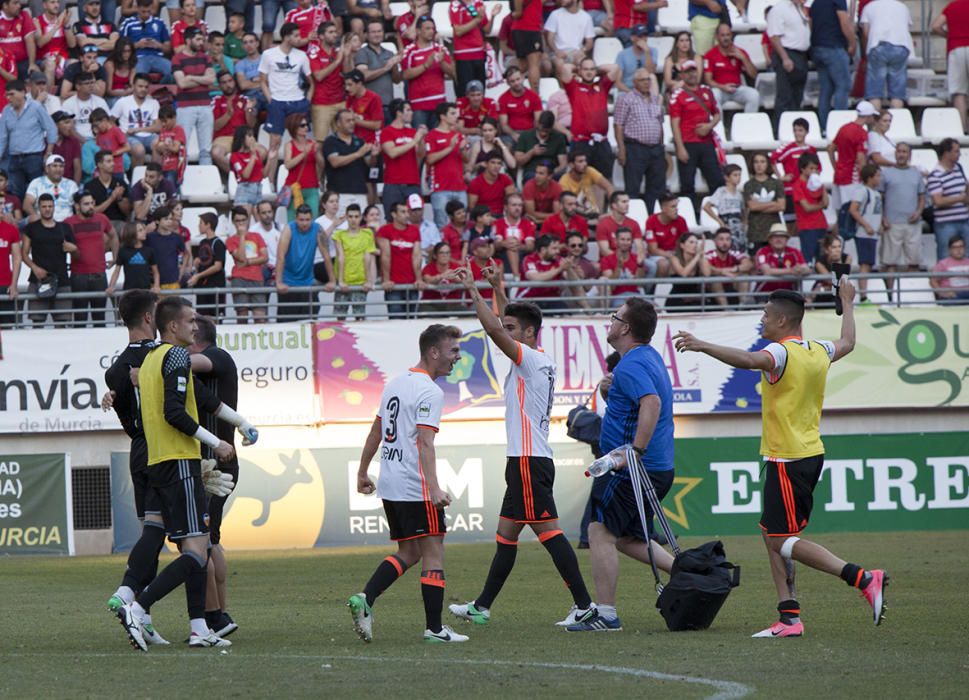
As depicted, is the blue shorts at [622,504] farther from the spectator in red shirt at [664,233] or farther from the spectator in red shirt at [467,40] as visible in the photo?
the spectator in red shirt at [467,40]

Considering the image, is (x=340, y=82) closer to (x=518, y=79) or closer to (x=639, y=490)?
(x=518, y=79)

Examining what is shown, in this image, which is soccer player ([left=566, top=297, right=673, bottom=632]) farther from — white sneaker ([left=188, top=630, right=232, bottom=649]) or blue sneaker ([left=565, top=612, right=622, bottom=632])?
white sneaker ([left=188, top=630, right=232, bottom=649])

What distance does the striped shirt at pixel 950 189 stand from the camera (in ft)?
74.1

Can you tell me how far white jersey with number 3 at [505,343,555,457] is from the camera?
10.4 metres

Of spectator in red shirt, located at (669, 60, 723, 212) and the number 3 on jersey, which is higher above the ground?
spectator in red shirt, located at (669, 60, 723, 212)

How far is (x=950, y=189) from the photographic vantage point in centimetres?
2259

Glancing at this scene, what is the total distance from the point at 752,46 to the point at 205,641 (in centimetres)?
1961

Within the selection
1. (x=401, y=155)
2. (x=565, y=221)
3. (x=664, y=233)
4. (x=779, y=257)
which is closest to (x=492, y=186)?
(x=565, y=221)

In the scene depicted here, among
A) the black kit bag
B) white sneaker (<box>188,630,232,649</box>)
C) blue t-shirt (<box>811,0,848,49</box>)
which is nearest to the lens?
white sneaker (<box>188,630,232,649</box>)

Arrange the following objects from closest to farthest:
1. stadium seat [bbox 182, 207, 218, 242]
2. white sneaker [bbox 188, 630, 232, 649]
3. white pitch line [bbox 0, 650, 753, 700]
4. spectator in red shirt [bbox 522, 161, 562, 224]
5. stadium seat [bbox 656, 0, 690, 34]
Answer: white pitch line [bbox 0, 650, 753, 700], white sneaker [bbox 188, 630, 232, 649], spectator in red shirt [bbox 522, 161, 562, 224], stadium seat [bbox 182, 207, 218, 242], stadium seat [bbox 656, 0, 690, 34]

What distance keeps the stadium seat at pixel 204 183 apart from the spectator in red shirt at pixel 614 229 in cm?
584

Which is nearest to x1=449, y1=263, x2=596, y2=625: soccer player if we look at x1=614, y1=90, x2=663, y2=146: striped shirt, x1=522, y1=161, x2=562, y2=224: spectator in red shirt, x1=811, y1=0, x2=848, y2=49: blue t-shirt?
x1=522, y1=161, x2=562, y2=224: spectator in red shirt

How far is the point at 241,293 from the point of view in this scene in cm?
2112

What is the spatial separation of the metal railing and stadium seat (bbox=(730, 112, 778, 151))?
11.7 ft
